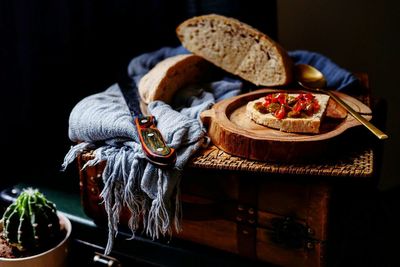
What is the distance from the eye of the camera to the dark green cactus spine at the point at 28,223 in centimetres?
102

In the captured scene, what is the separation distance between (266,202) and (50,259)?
0.46 meters

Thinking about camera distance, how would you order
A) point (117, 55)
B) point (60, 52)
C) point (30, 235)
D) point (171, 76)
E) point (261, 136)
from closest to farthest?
point (261, 136) < point (30, 235) < point (171, 76) < point (60, 52) < point (117, 55)

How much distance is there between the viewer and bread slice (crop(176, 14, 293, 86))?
1.20m

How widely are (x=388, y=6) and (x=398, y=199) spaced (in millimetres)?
609

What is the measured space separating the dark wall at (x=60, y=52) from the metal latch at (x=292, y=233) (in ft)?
2.15

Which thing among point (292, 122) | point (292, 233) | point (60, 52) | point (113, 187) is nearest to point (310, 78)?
point (292, 122)

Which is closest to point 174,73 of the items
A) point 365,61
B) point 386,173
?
point 365,61

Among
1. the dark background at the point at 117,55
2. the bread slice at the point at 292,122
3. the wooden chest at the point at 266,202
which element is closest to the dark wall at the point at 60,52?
the dark background at the point at 117,55

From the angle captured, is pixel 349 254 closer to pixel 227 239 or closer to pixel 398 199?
pixel 227 239

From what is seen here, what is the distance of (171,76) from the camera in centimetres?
120

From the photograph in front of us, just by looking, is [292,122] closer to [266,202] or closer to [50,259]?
[266,202]

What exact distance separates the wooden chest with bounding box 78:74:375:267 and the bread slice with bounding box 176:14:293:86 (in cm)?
31

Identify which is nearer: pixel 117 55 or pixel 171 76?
pixel 171 76

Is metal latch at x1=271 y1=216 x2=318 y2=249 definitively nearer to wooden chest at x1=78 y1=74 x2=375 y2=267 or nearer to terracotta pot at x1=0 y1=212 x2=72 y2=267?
wooden chest at x1=78 y1=74 x2=375 y2=267
